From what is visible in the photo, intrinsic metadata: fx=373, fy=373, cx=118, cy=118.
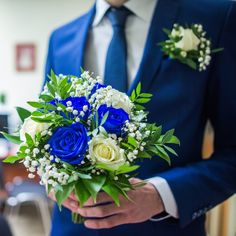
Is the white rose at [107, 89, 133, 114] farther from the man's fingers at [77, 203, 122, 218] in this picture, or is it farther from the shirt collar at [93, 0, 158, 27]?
the shirt collar at [93, 0, 158, 27]

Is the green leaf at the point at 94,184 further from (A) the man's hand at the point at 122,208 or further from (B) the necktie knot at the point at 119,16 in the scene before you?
(B) the necktie knot at the point at 119,16

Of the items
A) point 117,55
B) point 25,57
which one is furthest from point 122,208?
point 25,57

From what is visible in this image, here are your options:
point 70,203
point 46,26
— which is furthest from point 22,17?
point 70,203

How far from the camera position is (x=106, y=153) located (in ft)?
2.21

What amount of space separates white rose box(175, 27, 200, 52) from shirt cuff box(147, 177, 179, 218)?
0.37 meters

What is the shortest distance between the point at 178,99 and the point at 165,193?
26 cm

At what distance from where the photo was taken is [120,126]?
70cm

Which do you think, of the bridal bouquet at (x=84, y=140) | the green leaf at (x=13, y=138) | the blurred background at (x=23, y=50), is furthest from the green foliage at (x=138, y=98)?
the blurred background at (x=23, y=50)

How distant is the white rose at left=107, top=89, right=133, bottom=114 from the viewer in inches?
28.5

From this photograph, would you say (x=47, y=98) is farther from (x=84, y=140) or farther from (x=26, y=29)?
(x=26, y=29)

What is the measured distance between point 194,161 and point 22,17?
4.26 meters

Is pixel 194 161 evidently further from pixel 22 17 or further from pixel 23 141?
pixel 22 17

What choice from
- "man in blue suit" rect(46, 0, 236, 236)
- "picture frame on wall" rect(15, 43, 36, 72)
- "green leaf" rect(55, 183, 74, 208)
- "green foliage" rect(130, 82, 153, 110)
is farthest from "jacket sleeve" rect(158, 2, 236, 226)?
"picture frame on wall" rect(15, 43, 36, 72)

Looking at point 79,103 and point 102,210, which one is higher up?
point 79,103
